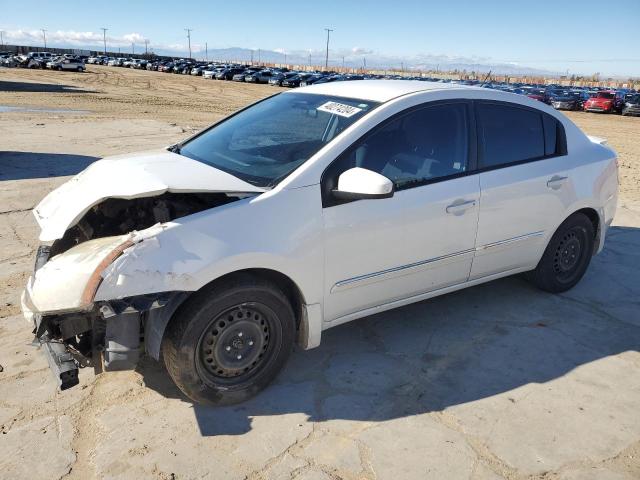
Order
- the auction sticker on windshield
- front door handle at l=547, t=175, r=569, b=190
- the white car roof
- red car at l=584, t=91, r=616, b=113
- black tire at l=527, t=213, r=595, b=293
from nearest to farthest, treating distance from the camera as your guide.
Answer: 1. the auction sticker on windshield
2. the white car roof
3. front door handle at l=547, t=175, r=569, b=190
4. black tire at l=527, t=213, r=595, b=293
5. red car at l=584, t=91, r=616, b=113

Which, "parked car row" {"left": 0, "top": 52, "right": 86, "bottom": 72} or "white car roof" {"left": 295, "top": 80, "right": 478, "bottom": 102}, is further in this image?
"parked car row" {"left": 0, "top": 52, "right": 86, "bottom": 72}

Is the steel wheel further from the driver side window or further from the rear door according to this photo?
the rear door

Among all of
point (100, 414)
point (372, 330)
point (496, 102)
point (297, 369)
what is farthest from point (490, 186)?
point (100, 414)

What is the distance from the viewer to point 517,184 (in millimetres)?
3928

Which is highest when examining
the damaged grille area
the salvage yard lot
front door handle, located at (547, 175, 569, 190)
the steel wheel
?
front door handle, located at (547, 175, 569, 190)

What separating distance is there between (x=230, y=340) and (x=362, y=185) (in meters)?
1.11

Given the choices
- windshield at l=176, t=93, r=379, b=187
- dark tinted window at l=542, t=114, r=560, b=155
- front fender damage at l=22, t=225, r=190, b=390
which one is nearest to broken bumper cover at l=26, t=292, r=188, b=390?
front fender damage at l=22, t=225, r=190, b=390

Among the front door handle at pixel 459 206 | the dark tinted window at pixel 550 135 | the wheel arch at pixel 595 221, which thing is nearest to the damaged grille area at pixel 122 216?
the front door handle at pixel 459 206

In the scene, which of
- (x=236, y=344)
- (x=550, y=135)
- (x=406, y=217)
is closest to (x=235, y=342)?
(x=236, y=344)

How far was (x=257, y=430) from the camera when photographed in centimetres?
288

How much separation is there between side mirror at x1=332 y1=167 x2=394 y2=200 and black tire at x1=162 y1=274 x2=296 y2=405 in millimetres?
664

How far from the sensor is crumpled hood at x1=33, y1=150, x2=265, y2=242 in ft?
9.29

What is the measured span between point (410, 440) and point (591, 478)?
888 mm

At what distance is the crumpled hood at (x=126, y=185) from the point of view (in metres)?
2.83
